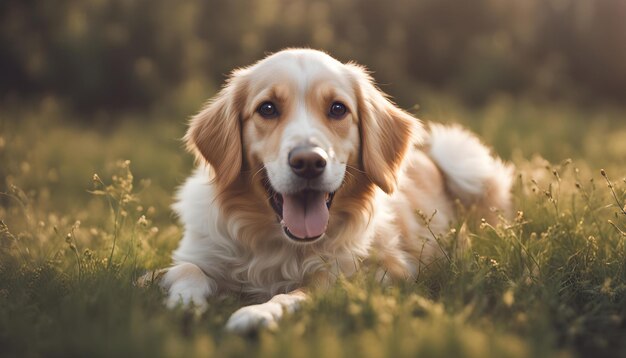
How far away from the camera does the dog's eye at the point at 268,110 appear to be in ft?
10.7

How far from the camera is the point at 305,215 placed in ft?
10.4

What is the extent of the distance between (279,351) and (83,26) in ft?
24.9

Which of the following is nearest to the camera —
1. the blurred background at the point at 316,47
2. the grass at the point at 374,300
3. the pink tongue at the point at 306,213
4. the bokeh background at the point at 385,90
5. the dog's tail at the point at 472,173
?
the grass at the point at 374,300

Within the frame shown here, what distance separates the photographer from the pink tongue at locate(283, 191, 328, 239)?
3137mm

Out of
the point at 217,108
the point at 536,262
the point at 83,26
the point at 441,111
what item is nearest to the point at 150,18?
the point at 83,26

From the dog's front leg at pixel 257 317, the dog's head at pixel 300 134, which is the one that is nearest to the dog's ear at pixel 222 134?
the dog's head at pixel 300 134

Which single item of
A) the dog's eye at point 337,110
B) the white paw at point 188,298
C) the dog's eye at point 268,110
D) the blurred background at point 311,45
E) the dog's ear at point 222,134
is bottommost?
the white paw at point 188,298

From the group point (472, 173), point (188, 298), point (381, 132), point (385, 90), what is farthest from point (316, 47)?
point (188, 298)

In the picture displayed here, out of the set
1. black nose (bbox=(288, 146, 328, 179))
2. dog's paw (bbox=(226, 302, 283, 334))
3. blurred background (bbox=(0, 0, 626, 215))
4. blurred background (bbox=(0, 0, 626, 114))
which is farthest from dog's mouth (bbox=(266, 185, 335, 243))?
blurred background (bbox=(0, 0, 626, 114))

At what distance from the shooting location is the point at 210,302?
296 centimetres

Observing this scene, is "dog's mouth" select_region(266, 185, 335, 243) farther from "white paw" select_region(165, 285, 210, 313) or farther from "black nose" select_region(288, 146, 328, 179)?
"white paw" select_region(165, 285, 210, 313)

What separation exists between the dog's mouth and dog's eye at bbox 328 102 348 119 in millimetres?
405

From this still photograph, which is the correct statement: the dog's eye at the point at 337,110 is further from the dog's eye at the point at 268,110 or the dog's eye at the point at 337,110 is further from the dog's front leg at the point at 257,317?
the dog's front leg at the point at 257,317

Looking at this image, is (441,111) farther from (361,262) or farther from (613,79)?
(361,262)
